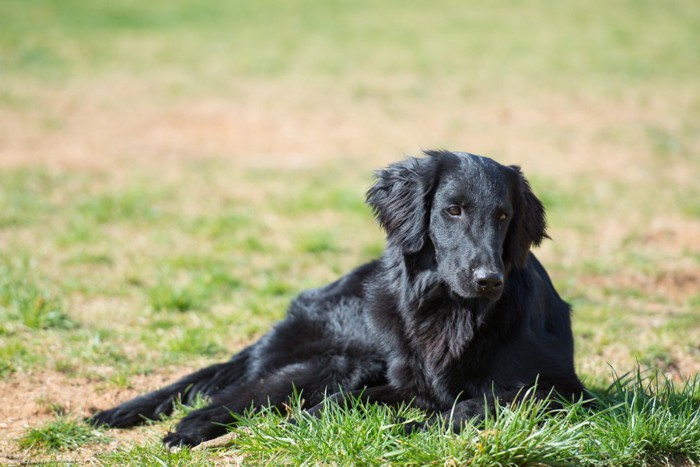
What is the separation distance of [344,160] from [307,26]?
11.7m

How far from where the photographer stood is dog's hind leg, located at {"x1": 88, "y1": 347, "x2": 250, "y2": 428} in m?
4.50

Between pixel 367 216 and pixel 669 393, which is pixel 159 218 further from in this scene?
pixel 669 393

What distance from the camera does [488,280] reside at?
370 centimetres

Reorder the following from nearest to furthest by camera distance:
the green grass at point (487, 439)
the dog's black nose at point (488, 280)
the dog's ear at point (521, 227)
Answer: the green grass at point (487, 439), the dog's black nose at point (488, 280), the dog's ear at point (521, 227)

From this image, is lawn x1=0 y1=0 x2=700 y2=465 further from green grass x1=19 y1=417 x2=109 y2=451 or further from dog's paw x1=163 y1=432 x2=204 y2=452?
dog's paw x1=163 y1=432 x2=204 y2=452

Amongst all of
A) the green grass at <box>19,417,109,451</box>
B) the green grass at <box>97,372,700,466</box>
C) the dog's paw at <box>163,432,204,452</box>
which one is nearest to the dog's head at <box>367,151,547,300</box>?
the green grass at <box>97,372,700,466</box>

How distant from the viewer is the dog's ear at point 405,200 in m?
4.15

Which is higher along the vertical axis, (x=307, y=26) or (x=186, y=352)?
(x=307, y=26)

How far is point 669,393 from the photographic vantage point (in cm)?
407

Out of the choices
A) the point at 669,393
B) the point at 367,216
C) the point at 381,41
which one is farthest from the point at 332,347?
the point at 381,41

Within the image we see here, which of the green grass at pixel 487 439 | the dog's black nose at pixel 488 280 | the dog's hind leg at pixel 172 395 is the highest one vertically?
the dog's black nose at pixel 488 280

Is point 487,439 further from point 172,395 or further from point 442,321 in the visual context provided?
point 172,395

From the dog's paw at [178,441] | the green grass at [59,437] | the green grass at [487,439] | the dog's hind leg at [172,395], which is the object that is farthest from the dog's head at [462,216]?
the green grass at [59,437]

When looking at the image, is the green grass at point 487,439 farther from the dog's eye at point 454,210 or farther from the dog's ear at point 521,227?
the dog's eye at point 454,210
